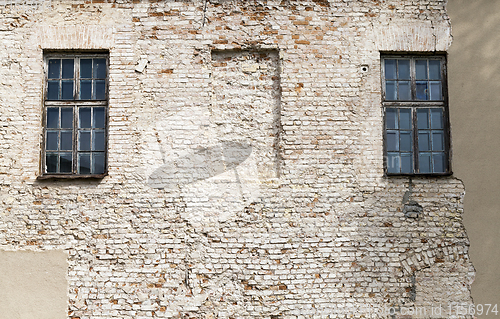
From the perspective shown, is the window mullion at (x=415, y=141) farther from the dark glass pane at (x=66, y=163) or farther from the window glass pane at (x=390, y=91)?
the dark glass pane at (x=66, y=163)

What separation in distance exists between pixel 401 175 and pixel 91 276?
12.4 ft

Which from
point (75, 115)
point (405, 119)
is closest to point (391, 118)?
point (405, 119)

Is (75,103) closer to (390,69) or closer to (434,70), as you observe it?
(390,69)

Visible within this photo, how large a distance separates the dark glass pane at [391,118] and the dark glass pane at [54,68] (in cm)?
408

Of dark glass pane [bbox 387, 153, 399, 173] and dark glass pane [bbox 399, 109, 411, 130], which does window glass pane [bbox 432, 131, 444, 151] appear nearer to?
dark glass pane [bbox 399, 109, 411, 130]

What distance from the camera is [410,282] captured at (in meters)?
5.98

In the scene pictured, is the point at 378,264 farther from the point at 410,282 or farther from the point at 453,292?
the point at 453,292

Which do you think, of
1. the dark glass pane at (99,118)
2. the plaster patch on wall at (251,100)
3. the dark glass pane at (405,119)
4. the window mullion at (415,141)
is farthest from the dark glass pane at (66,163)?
the window mullion at (415,141)

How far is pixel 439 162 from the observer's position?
6.37 metres

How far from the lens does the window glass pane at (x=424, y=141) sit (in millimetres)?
6398

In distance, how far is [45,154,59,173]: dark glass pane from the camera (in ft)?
20.6

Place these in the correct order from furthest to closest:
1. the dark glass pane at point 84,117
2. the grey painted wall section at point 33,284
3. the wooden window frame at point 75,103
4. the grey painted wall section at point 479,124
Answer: the dark glass pane at point 84,117
the wooden window frame at point 75,103
the grey painted wall section at point 479,124
the grey painted wall section at point 33,284

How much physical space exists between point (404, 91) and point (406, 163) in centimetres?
90

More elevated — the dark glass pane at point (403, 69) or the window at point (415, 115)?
the dark glass pane at point (403, 69)
